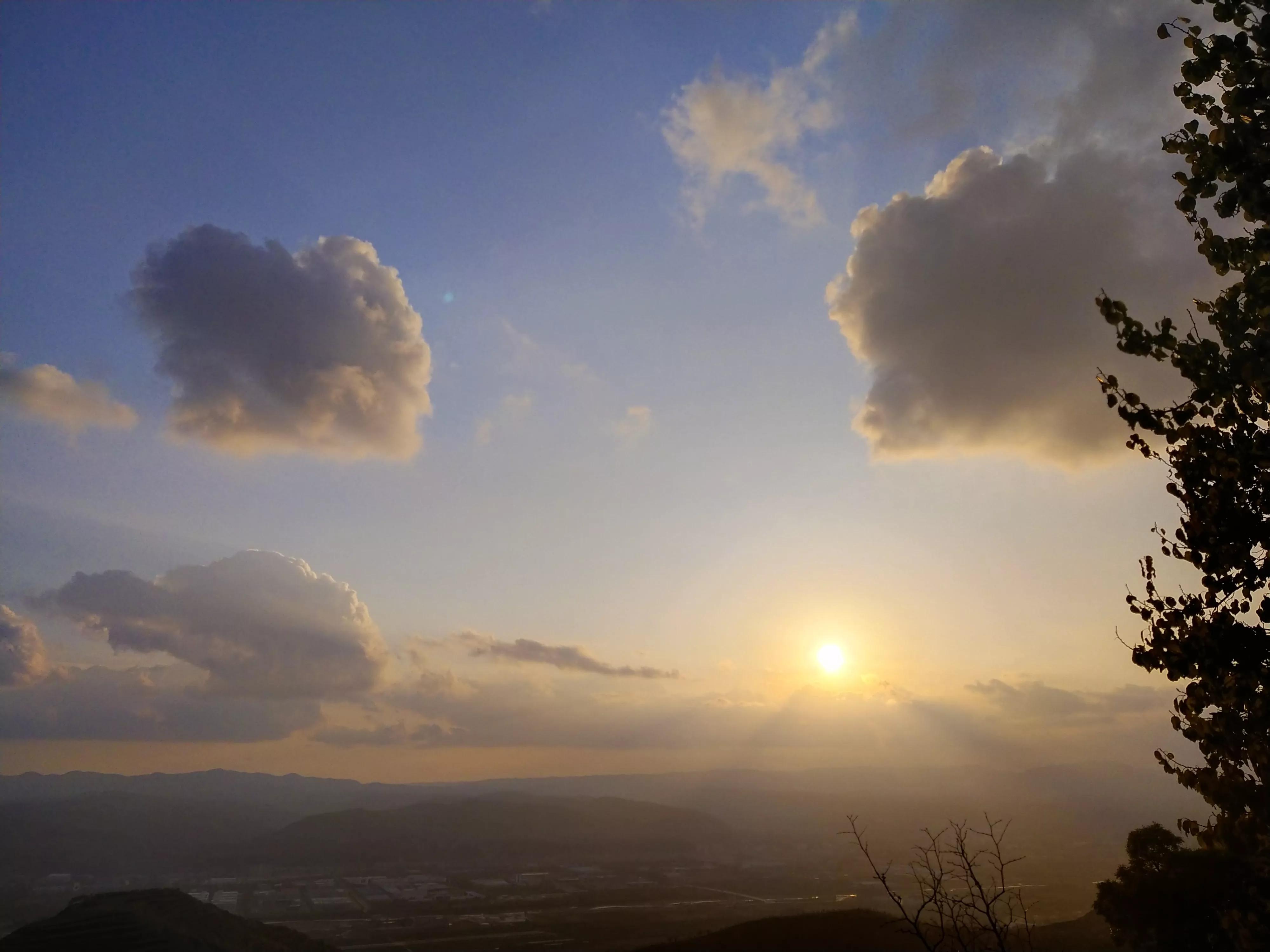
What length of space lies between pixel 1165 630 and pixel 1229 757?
133 cm

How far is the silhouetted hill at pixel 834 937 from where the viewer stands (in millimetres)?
44781

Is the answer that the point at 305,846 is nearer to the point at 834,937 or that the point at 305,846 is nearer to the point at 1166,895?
the point at 834,937

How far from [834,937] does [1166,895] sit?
22768mm

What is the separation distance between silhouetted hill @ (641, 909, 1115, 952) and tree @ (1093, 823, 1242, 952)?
12911mm

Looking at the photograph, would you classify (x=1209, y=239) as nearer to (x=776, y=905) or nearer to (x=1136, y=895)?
(x=1136, y=895)

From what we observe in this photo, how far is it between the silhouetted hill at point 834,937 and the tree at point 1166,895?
42.4 feet

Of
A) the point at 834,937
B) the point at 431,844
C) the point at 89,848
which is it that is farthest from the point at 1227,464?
the point at 89,848

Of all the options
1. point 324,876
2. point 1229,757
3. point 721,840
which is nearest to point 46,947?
point 1229,757

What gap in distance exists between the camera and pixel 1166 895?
3016 centimetres

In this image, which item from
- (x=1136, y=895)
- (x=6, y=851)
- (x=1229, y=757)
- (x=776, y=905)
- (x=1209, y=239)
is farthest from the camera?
(x=6, y=851)

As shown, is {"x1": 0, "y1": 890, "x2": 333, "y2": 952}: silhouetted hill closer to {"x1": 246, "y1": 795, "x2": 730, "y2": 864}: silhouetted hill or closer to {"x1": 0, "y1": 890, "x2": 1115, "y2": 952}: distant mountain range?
{"x1": 0, "y1": 890, "x2": 1115, "y2": 952}: distant mountain range

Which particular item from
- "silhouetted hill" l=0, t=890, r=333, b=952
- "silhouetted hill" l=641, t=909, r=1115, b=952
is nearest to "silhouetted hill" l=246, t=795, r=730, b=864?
"silhouetted hill" l=0, t=890, r=333, b=952

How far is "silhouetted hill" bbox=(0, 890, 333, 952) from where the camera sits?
52.9m

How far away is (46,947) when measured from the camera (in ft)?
169
